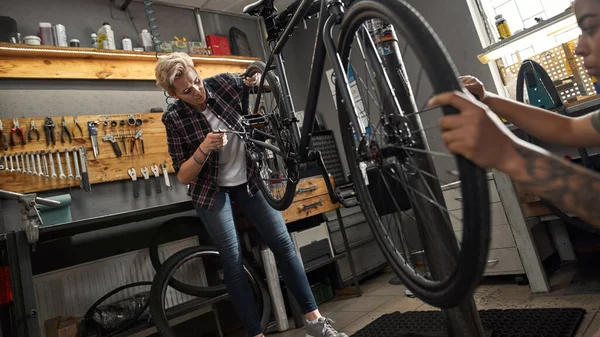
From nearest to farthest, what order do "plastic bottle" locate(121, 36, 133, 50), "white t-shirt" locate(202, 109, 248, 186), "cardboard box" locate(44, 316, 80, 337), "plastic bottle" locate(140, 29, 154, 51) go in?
"white t-shirt" locate(202, 109, 248, 186) < "cardboard box" locate(44, 316, 80, 337) < "plastic bottle" locate(121, 36, 133, 50) < "plastic bottle" locate(140, 29, 154, 51)

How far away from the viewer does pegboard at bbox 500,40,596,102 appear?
2320 mm

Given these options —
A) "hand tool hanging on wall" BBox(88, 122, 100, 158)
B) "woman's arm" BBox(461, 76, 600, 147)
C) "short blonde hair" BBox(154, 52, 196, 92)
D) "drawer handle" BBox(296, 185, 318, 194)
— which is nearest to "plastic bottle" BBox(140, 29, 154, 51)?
"hand tool hanging on wall" BBox(88, 122, 100, 158)

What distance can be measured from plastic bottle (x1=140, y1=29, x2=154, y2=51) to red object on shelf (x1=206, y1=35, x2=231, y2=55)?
579mm

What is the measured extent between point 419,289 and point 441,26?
2.68 metres

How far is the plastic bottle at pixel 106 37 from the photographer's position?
2779 mm

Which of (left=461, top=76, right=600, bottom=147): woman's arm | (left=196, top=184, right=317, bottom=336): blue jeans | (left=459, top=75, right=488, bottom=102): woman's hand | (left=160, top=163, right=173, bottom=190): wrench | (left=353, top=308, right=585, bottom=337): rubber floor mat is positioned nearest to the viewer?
(left=461, top=76, right=600, bottom=147): woman's arm

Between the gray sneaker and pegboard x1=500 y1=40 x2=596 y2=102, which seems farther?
pegboard x1=500 y1=40 x2=596 y2=102

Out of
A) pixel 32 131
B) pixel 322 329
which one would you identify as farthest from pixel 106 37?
pixel 322 329

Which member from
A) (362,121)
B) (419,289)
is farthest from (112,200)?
(419,289)

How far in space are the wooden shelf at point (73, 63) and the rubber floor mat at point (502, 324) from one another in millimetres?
2475

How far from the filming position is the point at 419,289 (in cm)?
92

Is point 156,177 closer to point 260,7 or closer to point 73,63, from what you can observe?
point 73,63

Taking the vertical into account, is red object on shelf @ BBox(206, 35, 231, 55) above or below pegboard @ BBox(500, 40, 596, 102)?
above

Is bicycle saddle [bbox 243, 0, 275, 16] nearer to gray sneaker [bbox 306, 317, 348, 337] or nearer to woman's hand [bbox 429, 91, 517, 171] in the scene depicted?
woman's hand [bbox 429, 91, 517, 171]
